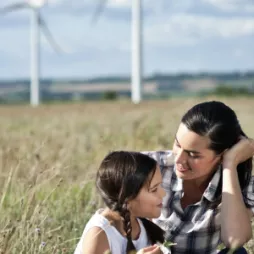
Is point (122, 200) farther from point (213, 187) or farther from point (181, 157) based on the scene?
point (213, 187)

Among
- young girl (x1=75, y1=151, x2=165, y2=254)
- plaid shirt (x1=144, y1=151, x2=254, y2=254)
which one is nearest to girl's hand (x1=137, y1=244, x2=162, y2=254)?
young girl (x1=75, y1=151, x2=165, y2=254)

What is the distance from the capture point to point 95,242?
13.1ft

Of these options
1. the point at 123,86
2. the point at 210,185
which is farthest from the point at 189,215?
the point at 123,86

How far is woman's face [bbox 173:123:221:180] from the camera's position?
4.40 metres

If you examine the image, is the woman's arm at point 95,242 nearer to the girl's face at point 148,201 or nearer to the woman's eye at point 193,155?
the girl's face at point 148,201

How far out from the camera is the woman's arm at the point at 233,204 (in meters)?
4.45

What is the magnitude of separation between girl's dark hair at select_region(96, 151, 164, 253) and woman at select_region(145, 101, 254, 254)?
0.32 m

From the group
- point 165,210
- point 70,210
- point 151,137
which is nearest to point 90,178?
point 70,210

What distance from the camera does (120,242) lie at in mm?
4078

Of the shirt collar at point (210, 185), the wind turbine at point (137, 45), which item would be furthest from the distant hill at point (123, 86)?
the shirt collar at point (210, 185)

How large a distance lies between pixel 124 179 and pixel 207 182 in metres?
0.75

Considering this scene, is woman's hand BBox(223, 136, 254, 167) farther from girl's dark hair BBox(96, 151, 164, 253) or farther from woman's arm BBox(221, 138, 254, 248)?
girl's dark hair BBox(96, 151, 164, 253)

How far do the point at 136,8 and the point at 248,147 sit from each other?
74.1 ft

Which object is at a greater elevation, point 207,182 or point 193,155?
point 193,155
